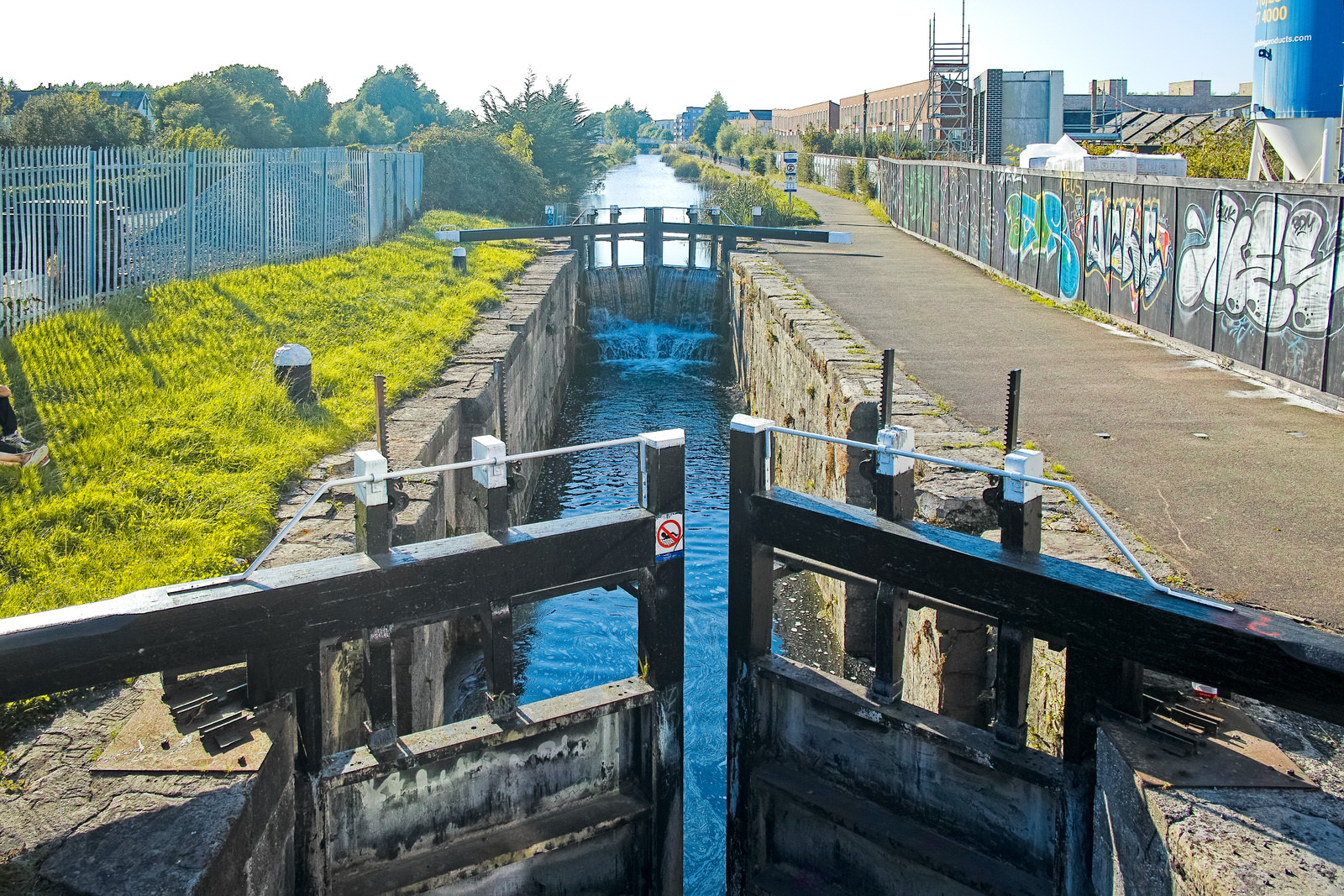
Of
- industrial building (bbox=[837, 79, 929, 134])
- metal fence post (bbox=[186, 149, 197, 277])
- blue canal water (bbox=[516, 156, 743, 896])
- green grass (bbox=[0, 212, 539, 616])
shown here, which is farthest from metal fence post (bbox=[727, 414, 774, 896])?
industrial building (bbox=[837, 79, 929, 134])

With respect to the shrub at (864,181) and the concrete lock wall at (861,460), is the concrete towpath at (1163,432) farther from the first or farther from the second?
the shrub at (864,181)

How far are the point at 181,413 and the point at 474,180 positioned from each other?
19.9m

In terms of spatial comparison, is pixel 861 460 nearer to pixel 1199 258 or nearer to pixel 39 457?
pixel 39 457

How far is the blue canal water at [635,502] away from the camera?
739 centimetres

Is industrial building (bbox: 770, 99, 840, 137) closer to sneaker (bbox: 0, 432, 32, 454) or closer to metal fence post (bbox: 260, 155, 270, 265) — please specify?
metal fence post (bbox: 260, 155, 270, 265)

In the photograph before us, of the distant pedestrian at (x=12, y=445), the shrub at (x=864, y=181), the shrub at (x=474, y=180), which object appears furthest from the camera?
the shrub at (x=864, y=181)

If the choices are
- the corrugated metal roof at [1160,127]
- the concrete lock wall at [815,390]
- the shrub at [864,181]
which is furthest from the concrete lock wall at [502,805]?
the shrub at [864,181]

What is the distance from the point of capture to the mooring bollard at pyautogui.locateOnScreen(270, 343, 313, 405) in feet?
24.8

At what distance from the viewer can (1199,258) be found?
9891 millimetres

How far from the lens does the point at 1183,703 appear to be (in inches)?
154

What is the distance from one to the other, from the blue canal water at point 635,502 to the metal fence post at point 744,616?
101cm

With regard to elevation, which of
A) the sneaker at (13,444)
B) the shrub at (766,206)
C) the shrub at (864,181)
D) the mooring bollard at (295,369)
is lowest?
the sneaker at (13,444)

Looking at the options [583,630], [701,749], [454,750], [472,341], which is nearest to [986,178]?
[472,341]

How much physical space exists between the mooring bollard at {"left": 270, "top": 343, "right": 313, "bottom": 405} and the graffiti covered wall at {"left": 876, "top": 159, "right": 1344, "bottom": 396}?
713cm
